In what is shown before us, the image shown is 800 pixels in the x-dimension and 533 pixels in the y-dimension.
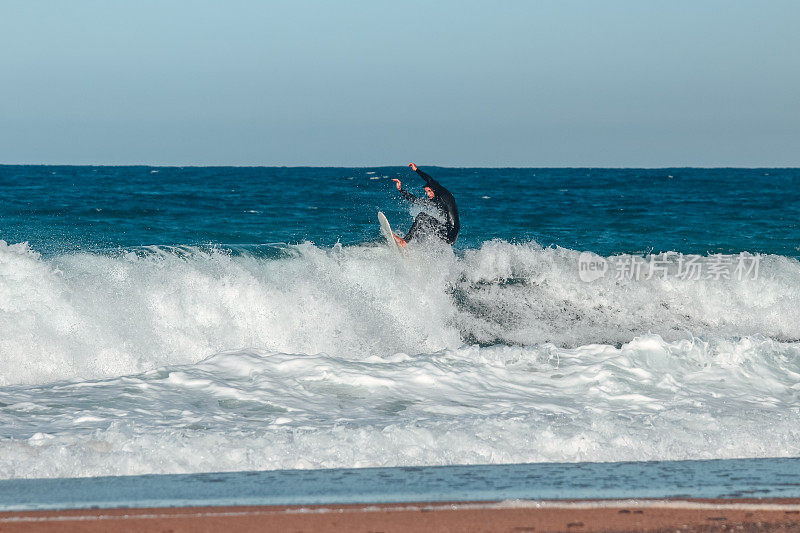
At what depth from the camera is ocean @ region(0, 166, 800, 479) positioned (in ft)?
13.3

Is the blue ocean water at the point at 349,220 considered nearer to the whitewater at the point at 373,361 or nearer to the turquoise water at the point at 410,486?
the whitewater at the point at 373,361

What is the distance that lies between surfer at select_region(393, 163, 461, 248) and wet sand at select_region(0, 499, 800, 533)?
24.9 ft

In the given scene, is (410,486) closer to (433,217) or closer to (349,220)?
(433,217)

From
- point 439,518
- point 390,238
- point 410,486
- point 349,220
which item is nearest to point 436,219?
point 390,238

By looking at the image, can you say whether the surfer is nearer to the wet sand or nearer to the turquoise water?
the turquoise water

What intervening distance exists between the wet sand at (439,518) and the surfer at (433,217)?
24.9 ft

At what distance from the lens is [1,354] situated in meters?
6.82

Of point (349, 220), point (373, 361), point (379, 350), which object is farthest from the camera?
point (349, 220)

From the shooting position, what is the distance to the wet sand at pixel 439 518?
2740mm

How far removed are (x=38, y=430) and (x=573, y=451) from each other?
2956 mm

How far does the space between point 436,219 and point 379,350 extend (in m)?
3.33

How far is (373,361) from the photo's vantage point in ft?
20.2

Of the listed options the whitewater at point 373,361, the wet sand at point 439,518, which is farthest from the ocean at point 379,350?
the wet sand at point 439,518

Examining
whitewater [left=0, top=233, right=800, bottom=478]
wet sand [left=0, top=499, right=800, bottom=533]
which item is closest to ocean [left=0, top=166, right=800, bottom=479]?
whitewater [left=0, top=233, right=800, bottom=478]
